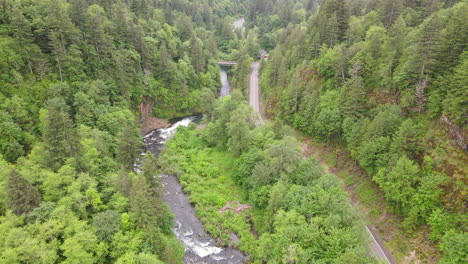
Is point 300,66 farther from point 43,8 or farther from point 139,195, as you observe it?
point 43,8

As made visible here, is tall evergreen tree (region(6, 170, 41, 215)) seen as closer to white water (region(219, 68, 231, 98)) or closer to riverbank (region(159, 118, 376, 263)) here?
riverbank (region(159, 118, 376, 263))

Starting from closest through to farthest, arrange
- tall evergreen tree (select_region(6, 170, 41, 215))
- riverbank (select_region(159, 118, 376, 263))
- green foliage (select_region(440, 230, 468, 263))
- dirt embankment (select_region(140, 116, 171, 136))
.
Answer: green foliage (select_region(440, 230, 468, 263)) → tall evergreen tree (select_region(6, 170, 41, 215)) → riverbank (select_region(159, 118, 376, 263)) → dirt embankment (select_region(140, 116, 171, 136))

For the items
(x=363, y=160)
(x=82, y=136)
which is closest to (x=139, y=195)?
(x=82, y=136)

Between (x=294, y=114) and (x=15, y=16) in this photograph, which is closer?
(x=15, y=16)

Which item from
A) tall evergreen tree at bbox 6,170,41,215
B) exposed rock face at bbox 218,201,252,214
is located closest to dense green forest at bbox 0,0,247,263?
tall evergreen tree at bbox 6,170,41,215

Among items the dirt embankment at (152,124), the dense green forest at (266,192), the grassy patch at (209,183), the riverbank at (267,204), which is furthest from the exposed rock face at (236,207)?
the dirt embankment at (152,124)

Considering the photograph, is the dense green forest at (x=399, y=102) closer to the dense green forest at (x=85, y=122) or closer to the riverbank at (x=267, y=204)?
the riverbank at (x=267, y=204)
